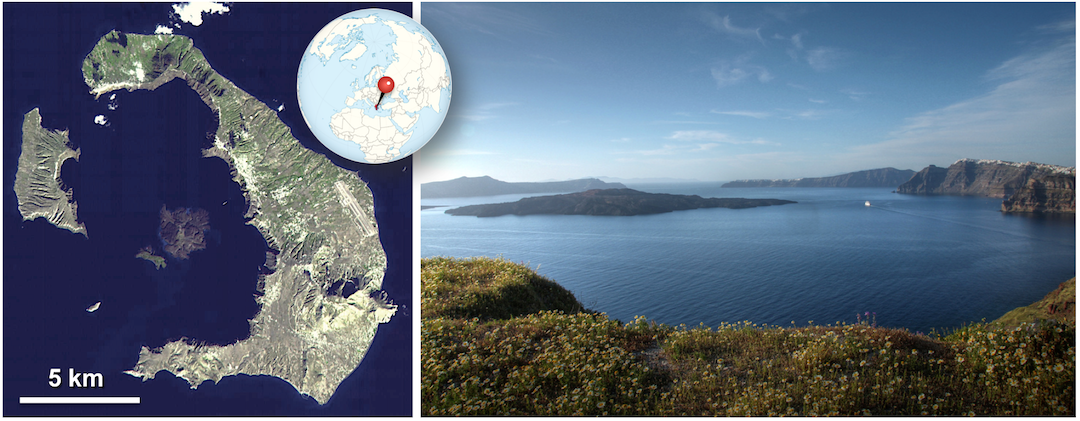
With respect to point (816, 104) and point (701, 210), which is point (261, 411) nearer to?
point (816, 104)

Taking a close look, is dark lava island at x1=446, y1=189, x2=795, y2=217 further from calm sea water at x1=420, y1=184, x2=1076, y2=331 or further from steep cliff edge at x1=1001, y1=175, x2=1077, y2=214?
steep cliff edge at x1=1001, y1=175, x2=1077, y2=214

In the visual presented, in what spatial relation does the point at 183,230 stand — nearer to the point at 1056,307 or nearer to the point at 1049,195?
the point at 1056,307

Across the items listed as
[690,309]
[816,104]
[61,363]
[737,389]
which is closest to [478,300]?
[737,389]

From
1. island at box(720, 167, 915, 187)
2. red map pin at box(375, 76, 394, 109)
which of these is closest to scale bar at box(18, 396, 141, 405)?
red map pin at box(375, 76, 394, 109)

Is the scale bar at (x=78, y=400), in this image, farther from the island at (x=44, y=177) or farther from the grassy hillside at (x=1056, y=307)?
the grassy hillside at (x=1056, y=307)

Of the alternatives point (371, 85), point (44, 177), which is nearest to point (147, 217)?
point (44, 177)

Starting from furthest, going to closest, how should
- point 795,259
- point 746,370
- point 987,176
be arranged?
1. point 795,259
2. point 987,176
3. point 746,370

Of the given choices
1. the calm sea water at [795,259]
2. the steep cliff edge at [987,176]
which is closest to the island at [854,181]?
the calm sea water at [795,259]
